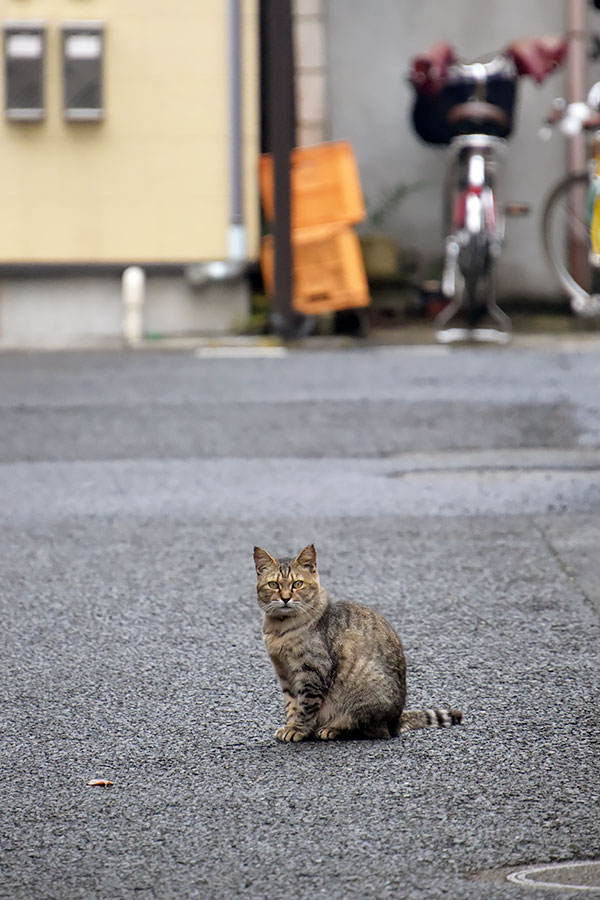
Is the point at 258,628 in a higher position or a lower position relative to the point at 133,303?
lower

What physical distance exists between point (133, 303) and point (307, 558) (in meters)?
9.77

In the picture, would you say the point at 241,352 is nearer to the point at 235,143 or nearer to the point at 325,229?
the point at 325,229

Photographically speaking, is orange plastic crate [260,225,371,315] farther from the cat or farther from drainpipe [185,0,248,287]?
the cat

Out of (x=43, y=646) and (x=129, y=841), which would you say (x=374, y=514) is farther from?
(x=129, y=841)

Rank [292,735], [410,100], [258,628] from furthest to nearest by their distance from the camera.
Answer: [410,100]
[258,628]
[292,735]

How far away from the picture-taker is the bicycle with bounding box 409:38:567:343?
12695mm

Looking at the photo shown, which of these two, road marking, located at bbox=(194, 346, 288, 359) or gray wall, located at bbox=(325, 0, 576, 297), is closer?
road marking, located at bbox=(194, 346, 288, 359)

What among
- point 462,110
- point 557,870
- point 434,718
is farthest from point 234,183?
point 557,870

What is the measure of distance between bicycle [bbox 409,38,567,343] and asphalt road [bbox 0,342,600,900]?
2.50 m

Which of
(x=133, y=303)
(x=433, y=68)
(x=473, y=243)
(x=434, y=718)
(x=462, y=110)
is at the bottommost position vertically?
(x=434, y=718)

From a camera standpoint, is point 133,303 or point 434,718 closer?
point 434,718

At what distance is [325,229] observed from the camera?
13172 millimetres

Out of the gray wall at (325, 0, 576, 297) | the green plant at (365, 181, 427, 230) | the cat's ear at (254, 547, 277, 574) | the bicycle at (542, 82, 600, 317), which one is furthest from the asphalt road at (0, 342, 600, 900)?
the gray wall at (325, 0, 576, 297)

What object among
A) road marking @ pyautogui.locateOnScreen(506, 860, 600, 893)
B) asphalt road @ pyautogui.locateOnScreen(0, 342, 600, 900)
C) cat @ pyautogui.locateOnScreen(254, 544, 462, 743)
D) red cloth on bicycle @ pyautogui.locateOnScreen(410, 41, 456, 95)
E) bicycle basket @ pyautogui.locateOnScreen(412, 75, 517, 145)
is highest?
red cloth on bicycle @ pyautogui.locateOnScreen(410, 41, 456, 95)
